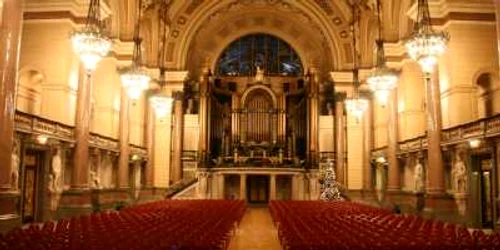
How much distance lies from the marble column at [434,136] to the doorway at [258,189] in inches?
668

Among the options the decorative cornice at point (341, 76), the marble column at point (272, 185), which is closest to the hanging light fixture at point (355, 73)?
the decorative cornice at point (341, 76)

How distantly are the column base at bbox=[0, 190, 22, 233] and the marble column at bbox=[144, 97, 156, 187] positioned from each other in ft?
56.7

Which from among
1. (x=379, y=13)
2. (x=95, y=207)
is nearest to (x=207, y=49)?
(x=379, y=13)

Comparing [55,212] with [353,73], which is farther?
[353,73]

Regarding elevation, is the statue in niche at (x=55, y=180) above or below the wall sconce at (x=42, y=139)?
below

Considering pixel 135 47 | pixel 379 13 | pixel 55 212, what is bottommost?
pixel 55 212

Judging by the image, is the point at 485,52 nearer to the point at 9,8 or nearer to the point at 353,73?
the point at 353,73

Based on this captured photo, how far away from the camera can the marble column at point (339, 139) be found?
32969 millimetres

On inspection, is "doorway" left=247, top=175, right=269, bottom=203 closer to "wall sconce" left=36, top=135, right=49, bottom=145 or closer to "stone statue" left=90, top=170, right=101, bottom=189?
"stone statue" left=90, top=170, right=101, bottom=189

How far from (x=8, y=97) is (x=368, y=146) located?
22257mm

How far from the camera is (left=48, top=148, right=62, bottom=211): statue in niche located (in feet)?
60.3

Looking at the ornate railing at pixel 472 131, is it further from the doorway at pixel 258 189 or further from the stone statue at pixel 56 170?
the doorway at pixel 258 189

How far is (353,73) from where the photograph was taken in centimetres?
3303

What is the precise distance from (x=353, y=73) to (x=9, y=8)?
79.1 ft
